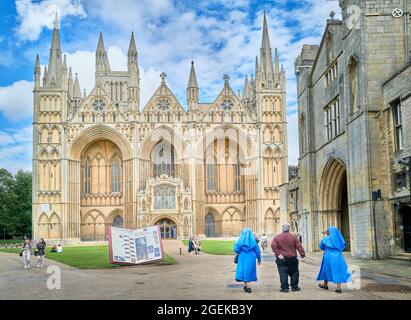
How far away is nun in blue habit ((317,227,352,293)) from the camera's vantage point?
11.5m

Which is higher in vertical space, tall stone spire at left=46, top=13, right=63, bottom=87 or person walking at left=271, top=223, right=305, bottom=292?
tall stone spire at left=46, top=13, right=63, bottom=87

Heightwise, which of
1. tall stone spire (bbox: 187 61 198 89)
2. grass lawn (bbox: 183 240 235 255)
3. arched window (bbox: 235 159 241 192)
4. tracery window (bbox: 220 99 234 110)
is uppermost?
tall stone spire (bbox: 187 61 198 89)

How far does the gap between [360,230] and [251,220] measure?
43.7 meters

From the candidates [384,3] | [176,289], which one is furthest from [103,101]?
[176,289]

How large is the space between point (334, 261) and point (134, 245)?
1230 cm

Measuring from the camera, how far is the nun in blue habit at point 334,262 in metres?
11.5

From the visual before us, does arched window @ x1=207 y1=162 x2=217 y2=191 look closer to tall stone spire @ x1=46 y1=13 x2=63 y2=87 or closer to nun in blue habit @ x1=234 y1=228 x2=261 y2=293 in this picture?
tall stone spire @ x1=46 y1=13 x2=63 y2=87

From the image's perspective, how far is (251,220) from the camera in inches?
2559

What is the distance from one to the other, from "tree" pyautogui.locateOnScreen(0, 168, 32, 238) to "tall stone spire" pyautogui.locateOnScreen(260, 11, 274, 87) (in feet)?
137

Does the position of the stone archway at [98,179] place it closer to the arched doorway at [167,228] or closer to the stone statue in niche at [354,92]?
the arched doorway at [167,228]

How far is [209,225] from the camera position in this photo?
68000 mm

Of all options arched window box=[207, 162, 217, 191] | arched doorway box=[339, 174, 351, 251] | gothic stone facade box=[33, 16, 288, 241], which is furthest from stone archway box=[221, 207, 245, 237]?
arched doorway box=[339, 174, 351, 251]

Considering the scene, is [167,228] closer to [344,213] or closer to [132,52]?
[132,52]

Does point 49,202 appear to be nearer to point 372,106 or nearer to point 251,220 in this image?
point 251,220
